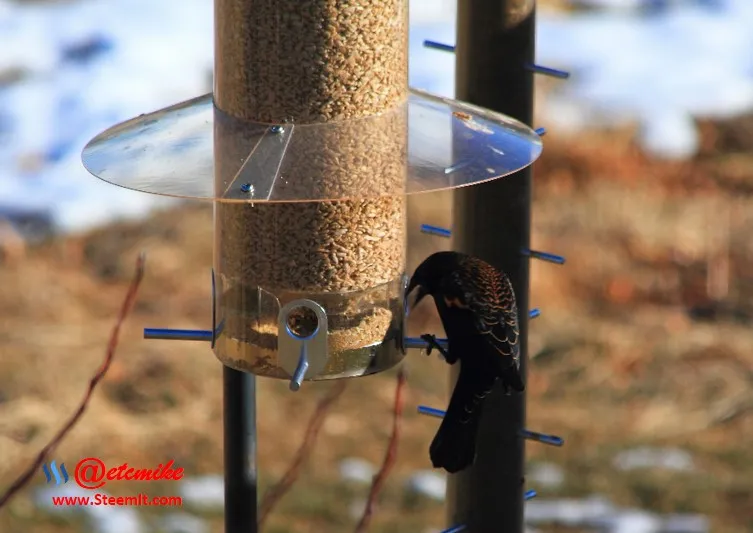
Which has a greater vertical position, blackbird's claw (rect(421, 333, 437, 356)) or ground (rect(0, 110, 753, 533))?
blackbird's claw (rect(421, 333, 437, 356))

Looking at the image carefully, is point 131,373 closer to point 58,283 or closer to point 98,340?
point 98,340

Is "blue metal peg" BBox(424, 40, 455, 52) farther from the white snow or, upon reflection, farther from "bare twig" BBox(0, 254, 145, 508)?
the white snow

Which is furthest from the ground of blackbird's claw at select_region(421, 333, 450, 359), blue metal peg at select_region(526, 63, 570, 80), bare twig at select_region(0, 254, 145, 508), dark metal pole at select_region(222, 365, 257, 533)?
bare twig at select_region(0, 254, 145, 508)

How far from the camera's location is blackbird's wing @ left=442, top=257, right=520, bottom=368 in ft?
9.00

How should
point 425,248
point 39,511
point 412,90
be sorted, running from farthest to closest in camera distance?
1. point 425,248
2. point 39,511
3. point 412,90

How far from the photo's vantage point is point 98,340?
21.1 ft

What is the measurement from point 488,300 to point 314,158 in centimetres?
55

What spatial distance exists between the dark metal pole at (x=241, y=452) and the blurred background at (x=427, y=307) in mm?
2637

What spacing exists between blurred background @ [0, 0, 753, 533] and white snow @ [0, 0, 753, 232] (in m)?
0.02

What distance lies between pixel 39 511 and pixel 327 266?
10.2 ft

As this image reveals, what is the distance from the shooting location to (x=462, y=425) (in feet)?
8.93

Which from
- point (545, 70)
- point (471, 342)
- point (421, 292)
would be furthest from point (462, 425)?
point (545, 70)

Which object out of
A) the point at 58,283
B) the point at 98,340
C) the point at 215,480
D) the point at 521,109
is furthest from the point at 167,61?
the point at 521,109

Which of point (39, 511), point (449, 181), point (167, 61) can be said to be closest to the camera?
point (449, 181)
